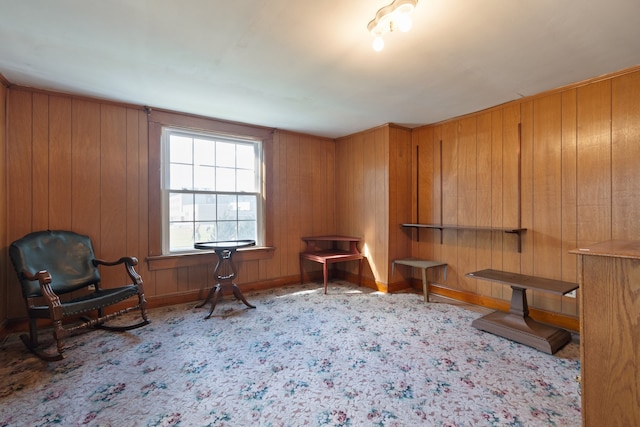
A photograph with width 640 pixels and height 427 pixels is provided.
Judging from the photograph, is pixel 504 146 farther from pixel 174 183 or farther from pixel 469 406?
pixel 174 183

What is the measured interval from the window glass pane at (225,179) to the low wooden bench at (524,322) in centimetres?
312

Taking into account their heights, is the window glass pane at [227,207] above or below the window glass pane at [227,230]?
above

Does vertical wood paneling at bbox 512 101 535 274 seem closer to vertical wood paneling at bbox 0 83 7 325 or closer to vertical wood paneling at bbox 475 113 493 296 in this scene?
vertical wood paneling at bbox 475 113 493 296

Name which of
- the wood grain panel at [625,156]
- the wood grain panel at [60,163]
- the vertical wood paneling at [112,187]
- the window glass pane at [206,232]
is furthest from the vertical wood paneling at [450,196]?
the wood grain panel at [60,163]

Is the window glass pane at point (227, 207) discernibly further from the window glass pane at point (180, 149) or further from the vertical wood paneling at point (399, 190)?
the vertical wood paneling at point (399, 190)

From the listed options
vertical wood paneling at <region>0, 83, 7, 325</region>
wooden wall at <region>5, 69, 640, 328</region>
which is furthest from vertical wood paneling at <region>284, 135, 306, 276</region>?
vertical wood paneling at <region>0, 83, 7, 325</region>

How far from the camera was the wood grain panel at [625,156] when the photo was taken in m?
2.33

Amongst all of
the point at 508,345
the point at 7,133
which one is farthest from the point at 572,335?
the point at 7,133

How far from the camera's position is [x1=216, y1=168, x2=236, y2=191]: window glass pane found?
3.79 metres

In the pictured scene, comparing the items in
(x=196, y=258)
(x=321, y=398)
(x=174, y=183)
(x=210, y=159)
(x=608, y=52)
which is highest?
(x=608, y=52)

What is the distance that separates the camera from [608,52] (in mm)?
2072

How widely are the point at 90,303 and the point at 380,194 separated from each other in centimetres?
331

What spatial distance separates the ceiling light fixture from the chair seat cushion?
2.86 meters

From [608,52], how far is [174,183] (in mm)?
4162
